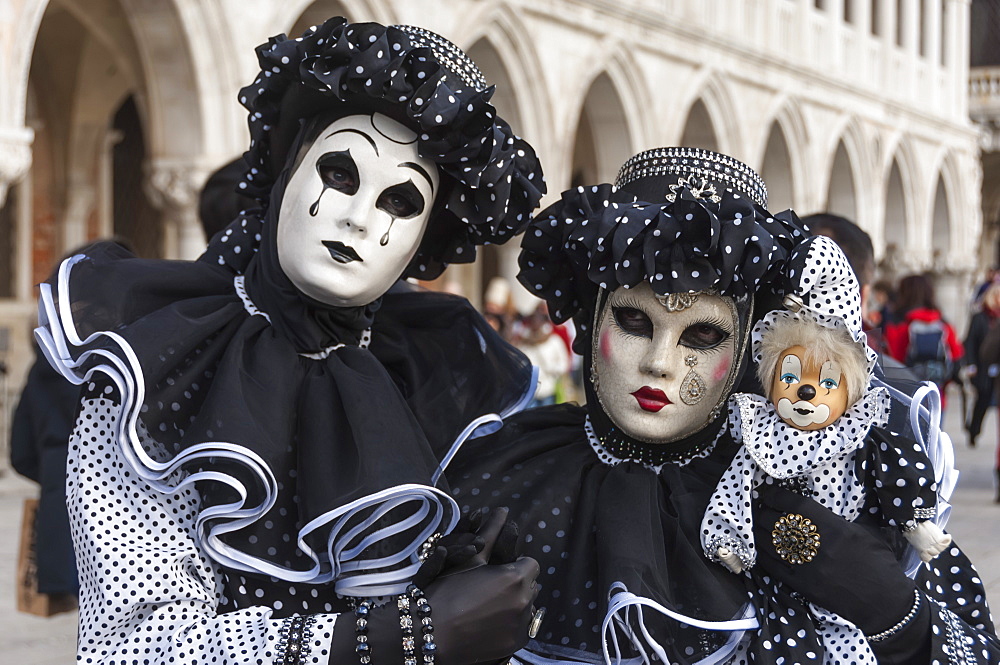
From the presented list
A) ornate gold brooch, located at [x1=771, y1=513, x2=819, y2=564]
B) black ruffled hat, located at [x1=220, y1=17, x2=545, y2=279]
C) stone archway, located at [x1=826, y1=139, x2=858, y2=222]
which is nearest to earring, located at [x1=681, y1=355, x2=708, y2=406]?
ornate gold brooch, located at [x1=771, y1=513, x2=819, y2=564]

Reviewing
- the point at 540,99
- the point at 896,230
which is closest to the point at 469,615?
the point at 540,99

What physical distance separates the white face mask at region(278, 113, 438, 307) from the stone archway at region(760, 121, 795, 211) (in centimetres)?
1554

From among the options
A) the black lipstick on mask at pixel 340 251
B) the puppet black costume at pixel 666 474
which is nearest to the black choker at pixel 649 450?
the puppet black costume at pixel 666 474

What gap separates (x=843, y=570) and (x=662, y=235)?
0.55 m

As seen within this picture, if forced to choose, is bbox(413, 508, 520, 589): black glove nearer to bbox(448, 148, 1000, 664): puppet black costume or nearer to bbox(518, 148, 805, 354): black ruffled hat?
bbox(448, 148, 1000, 664): puppet black costume

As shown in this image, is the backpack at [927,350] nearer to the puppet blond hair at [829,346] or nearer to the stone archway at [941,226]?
the puppet blond hair at [829,346]

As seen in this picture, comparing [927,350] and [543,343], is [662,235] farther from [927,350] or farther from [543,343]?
[927,350]

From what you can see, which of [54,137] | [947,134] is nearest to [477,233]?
[54,137]

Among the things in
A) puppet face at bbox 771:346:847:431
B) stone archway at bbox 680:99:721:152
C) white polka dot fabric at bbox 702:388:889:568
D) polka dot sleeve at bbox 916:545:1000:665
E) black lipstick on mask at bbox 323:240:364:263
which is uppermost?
stone archway at bbox 680:99:721:152

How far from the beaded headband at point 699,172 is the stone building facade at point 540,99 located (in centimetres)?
590

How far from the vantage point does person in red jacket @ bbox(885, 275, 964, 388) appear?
852cm

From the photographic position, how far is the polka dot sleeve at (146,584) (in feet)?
5.21

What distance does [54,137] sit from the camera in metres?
12.1

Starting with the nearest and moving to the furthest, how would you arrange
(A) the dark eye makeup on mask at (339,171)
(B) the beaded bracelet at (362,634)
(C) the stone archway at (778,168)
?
(B) the beaded bracelet at (362,634), (A) the dark eye makeup on mask at (339,171), (C) the stone archway at (778,168)
